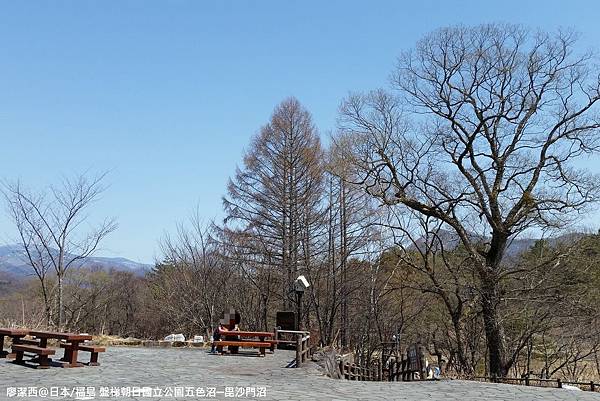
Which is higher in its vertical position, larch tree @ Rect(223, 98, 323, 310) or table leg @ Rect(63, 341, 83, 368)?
larch tree @ Rect(223, 98, 323, 310)

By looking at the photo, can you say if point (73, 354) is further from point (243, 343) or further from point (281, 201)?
point (281, 201)

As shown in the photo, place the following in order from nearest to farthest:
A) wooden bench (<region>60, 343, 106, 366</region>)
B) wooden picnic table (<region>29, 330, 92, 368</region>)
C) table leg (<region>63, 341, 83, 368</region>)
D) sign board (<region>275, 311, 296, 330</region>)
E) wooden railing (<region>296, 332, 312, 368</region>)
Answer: wooden picnic table (<region>29, 330, 92, 368</region>), table leg (<region>63, 341, 83, 368</region>), wooden bench (<region>60, 343, 106, 366</region>), wooden railing (<region>296, 332, 312, 368</region>), sign board (<region>275, 311, 296, 330</region>)

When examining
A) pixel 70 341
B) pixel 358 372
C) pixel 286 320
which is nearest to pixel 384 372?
pixel 358 372

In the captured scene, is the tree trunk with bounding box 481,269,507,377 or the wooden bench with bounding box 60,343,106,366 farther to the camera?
the tree trunk with bounding box 481,269,507,377

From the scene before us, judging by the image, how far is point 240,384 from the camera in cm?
789

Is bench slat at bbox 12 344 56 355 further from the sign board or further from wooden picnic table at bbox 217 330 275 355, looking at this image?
the sign board

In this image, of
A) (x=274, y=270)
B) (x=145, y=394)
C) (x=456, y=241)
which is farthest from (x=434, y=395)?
(x=274, y=270)

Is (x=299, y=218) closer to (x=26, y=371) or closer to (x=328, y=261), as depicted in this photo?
(x=328, y=261)

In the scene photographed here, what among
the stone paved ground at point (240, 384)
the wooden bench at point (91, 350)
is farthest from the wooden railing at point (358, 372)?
the wooden bench at point (91, 350)

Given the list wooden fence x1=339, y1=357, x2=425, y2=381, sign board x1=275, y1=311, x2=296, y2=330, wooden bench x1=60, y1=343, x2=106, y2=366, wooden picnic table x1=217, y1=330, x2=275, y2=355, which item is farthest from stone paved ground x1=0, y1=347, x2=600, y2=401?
sign board x1=275, y1=311, x2=296, y2=330

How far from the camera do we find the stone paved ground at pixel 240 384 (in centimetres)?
727

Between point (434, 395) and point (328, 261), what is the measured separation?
1504 cm

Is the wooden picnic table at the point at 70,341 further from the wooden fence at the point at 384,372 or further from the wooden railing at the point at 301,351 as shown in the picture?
the wooden fence at the point at 384,372

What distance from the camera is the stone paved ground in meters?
7.27
